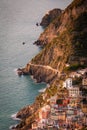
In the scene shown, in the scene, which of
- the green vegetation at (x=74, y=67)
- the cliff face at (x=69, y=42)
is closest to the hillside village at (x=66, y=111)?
the green vegetation at (x=74, y=67)

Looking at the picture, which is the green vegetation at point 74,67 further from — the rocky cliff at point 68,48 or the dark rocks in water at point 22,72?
the dark rocks in water at point 22,72

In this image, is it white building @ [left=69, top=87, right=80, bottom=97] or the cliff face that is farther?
the cliff face

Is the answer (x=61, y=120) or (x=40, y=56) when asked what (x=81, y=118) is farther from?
(x=40, y=56)

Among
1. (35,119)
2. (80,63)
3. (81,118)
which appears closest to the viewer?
(81,118)

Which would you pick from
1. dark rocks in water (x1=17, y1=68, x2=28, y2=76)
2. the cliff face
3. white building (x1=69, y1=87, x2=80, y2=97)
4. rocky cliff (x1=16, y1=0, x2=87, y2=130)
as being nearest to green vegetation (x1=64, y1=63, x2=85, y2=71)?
rocky cliff (x1=16, y1=0, x2=87, y2=130)

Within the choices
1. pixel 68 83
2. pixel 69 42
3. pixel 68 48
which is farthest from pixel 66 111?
pixel 69 42

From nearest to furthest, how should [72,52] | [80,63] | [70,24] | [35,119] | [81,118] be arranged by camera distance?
1. [81,118]
2. [35,119]
3. [80,63]
4. [72,52]
5. [70,24]

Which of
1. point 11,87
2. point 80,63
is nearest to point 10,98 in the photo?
point 11,87

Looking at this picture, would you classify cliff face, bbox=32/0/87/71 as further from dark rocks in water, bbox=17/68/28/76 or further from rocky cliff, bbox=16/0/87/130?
dark rocks in water, bbox=17/68/28/76
